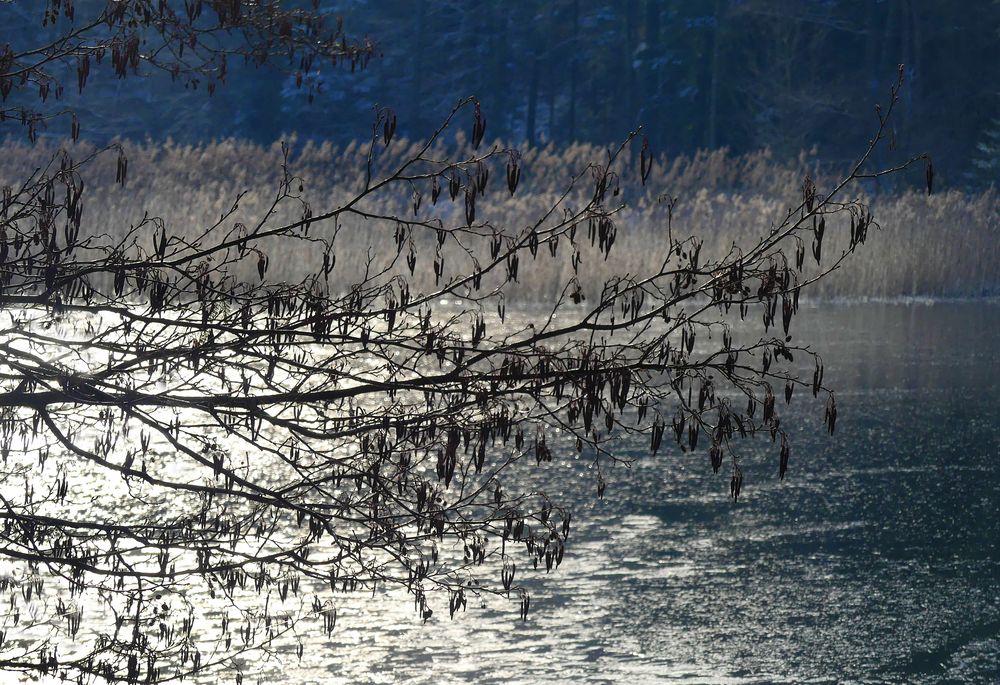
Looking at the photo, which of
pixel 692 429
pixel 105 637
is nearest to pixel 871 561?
pixel 692 429

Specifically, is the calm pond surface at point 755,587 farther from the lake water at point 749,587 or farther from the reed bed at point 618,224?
the reed bed at point 618,224

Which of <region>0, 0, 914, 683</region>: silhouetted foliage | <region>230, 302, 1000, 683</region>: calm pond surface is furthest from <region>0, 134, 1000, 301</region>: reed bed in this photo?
<region>0, 0, 914, 683</region>: silhouetted foliage

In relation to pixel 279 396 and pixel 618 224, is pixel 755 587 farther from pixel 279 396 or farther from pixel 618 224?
pixel 618 224

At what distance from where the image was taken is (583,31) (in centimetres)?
4484

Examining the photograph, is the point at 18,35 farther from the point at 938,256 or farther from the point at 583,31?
the point at 938,256

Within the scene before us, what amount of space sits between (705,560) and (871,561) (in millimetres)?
745

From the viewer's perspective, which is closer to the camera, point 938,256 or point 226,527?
point 226,527

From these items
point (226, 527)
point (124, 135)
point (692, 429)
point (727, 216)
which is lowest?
point (226, 527)

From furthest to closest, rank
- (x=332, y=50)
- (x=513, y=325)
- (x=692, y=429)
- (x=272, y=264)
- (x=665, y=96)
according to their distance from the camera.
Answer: (x=665, y=96)
(x=272, y=264)
(x=513, y=325)
(x=332, y=50)
(x=692, y=429)

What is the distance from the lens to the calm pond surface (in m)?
5.24

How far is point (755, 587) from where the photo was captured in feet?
20.5

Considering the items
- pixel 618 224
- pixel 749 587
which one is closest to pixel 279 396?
pixel 749 587

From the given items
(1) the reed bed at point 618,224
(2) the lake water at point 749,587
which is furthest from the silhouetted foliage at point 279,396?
(1) the reed bed at point 618,224

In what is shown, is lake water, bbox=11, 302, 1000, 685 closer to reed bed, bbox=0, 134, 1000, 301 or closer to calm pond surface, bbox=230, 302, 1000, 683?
calm pond surface, bbox=230, 302, 1000, 683
